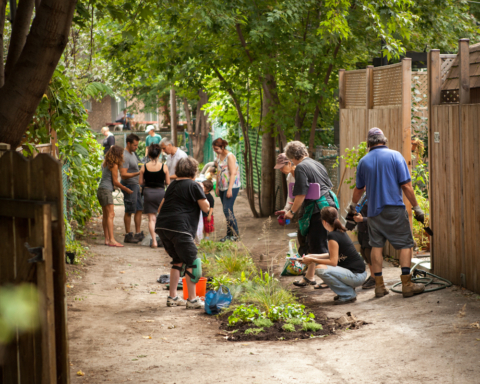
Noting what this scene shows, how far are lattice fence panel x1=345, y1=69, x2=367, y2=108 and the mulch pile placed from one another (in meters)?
4.05

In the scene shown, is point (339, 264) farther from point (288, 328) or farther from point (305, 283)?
point (288, 328)

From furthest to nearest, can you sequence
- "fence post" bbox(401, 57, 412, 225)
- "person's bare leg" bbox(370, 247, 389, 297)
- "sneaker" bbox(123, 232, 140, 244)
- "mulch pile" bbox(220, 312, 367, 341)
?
"sneaker" bbox(123, 232, 140, 244) < "fence post" bbox(401, 57, 412, 225) < "person's bare leg" bbox(370, 247, 389, 297) < "mulch pile" bbox(220, 312, 367, 341)

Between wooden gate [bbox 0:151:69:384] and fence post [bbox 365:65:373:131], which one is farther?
fence post [bbox 365:65:373:131]

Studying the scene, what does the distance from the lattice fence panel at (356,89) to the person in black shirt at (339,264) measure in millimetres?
2933

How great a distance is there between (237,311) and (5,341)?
10.2 feet

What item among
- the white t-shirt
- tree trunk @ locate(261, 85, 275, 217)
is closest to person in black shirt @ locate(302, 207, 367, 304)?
the white t-shirt

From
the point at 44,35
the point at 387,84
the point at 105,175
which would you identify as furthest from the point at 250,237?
the point at 44,35

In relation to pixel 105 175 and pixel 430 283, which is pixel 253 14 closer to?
pixel 105 175

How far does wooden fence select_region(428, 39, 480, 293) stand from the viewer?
591cm

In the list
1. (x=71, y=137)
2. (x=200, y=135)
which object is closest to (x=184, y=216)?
(x=71, y=137)

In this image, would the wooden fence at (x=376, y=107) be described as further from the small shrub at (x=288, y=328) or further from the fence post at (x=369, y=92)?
the small shrub at (x=288, y=328)

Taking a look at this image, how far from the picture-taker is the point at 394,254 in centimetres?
803

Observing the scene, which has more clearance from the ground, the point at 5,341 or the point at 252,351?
the point at 5,341

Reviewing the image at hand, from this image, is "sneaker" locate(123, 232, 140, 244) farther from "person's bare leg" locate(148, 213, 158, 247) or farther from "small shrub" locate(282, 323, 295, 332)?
"small shrub" locate(282, 323, 295, 332)
